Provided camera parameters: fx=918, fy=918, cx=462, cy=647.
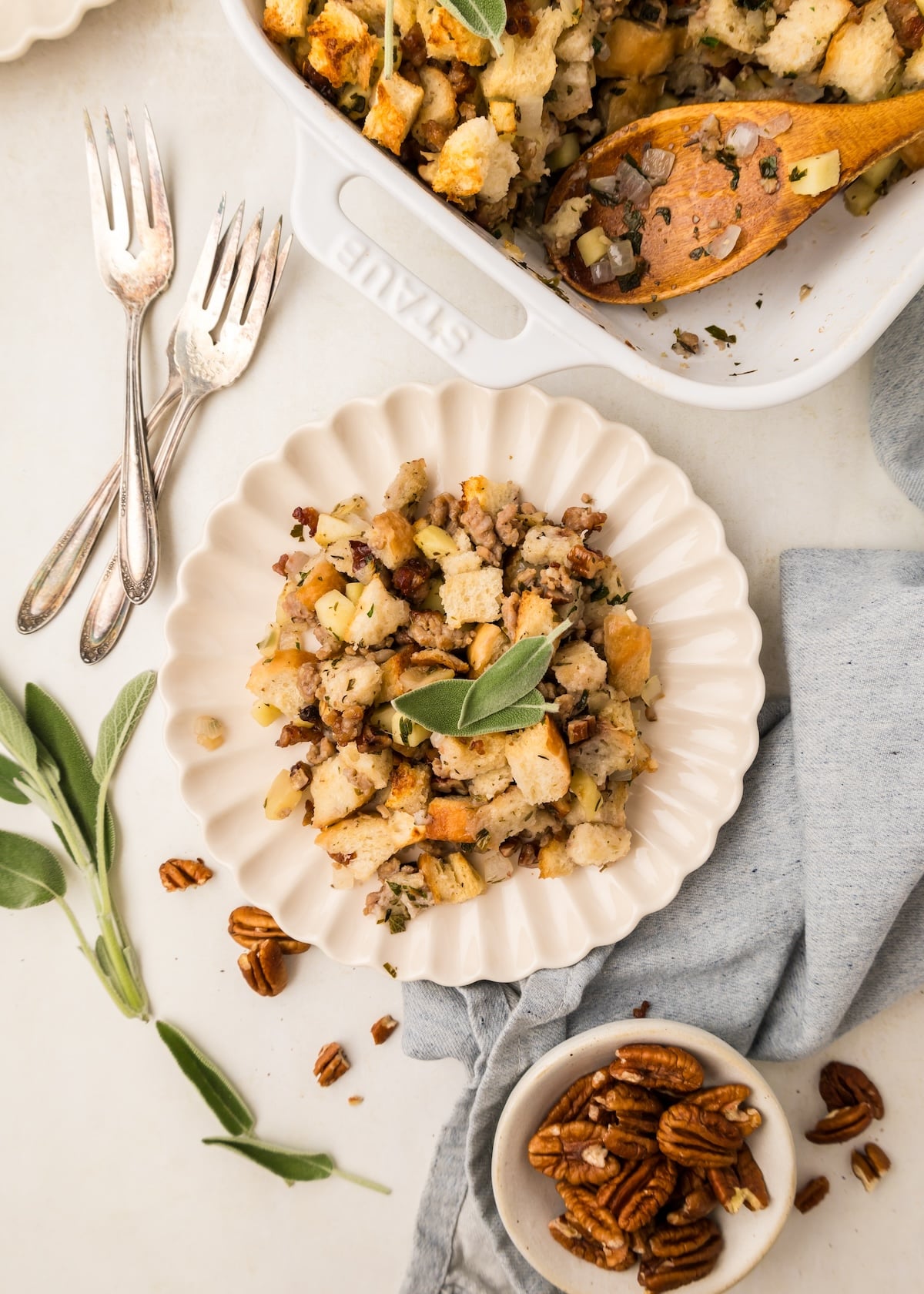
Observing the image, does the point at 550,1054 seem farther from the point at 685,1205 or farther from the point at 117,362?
the point at 117,362

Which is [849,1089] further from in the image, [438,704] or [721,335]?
[721,335]

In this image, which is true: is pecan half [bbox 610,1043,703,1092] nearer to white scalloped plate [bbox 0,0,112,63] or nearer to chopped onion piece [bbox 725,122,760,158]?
chopped onion piece [bbox 725,122,760,158]

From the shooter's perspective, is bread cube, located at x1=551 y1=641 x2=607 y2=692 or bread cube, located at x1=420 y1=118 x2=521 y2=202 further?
bread cube, located at x1=551 y1=641 x2=607 y2=692

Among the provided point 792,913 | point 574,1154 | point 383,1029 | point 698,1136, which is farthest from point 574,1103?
point 792,913

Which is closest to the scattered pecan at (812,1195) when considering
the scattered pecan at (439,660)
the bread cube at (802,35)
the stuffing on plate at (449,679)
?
the stuffing on plate at (449,679)

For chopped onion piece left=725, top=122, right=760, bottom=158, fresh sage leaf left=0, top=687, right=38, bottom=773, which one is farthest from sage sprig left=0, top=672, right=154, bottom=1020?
chopped onion piece left=725, top=122, right=760, bottom=158

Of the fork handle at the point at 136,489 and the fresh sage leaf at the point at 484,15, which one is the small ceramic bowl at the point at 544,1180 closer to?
the fork handle at the point at 136,489

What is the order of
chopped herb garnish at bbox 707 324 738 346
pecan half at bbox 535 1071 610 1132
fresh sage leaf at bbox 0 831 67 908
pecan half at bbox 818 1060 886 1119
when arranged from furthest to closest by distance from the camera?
fresh sage leaf at bbox 0 831 67 908
pecan half at bbox 818 1060 886 1119
pecan half at bbox 535 1071 610 1132
chopped herb garnish at bbox 707 324 738 346

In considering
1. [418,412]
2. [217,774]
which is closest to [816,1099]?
[217,774]
